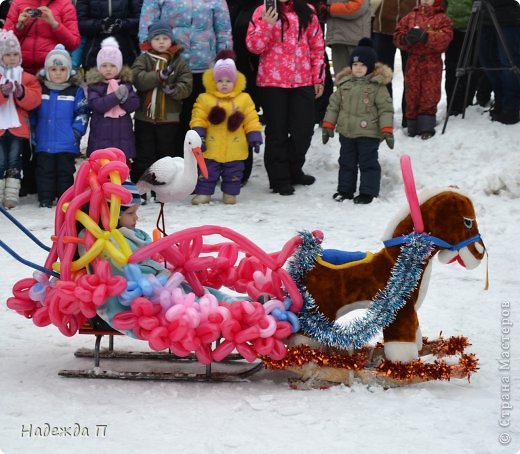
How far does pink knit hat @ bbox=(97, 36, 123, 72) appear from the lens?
827cm

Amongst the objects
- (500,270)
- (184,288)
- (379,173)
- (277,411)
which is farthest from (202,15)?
(277,411)

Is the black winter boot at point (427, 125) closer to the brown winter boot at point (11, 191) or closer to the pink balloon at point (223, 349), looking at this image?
the brown winter boot at point (11, 191)

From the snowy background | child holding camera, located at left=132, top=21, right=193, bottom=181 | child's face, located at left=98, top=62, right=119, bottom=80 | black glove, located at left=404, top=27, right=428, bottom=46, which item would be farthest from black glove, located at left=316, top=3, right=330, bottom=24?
the snowy background

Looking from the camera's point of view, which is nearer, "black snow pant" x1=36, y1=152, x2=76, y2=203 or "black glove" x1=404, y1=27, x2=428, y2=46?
"black snow pant" x1=36, y1=152, x2=76, y2=203

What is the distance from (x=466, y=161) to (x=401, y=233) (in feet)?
14.8

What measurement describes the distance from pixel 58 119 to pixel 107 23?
108 centimetres

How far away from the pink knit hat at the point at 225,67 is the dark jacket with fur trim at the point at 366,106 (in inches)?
37.9

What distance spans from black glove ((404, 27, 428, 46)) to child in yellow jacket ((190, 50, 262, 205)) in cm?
160

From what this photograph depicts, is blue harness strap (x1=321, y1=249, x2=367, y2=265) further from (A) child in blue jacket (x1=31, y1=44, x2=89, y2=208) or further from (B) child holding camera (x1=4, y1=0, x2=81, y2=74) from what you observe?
(B) child holding camera (x1=4, y1=0, x2=81, y2=74)

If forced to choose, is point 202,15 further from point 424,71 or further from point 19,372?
point 19,372

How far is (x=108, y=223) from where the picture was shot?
4543mm

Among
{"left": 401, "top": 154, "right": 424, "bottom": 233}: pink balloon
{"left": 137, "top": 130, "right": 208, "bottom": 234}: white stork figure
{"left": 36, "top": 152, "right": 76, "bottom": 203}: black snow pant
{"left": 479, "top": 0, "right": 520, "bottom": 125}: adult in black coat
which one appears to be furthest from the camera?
{"left": 479, "top": 0, "right": 520, "bottom": 125}: adult in black coat

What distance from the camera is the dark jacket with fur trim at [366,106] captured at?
28.1 ft

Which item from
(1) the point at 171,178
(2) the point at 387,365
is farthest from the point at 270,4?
(2) the point at 387,365
